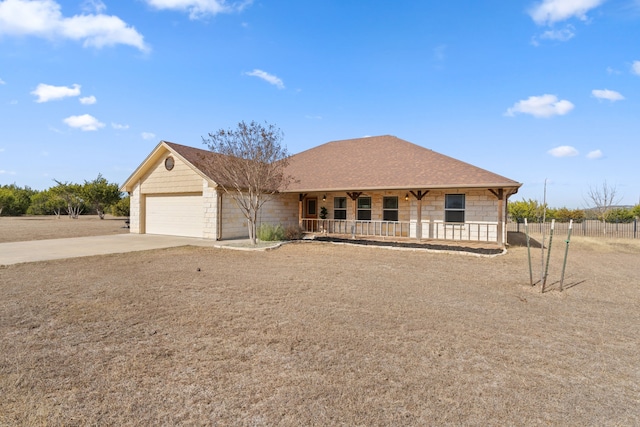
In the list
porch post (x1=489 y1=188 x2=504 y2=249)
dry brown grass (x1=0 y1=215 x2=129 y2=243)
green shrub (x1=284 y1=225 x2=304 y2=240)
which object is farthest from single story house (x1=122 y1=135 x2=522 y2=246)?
dry brown grass (x1=0 y1=215 x2=129 y2=243)

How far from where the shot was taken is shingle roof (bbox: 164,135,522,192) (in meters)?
14.8

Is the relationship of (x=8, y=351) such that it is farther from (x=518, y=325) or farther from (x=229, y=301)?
(x=518, y=325)

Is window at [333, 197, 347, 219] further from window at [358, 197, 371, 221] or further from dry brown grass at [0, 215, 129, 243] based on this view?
dry brown grass at [0, 215, 129, 243]

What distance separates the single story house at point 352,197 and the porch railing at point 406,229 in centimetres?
5

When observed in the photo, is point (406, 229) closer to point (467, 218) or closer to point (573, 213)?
point (467, 218)

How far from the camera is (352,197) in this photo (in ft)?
55.9

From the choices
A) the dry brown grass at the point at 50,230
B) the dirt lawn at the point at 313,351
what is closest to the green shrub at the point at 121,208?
the dry brown grass at the point at 50,230

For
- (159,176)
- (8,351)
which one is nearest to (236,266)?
(8,351)

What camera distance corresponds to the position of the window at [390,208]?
17500 mm

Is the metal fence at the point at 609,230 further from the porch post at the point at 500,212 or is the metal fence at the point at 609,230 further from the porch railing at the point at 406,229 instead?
the porch post at the point at 500,212

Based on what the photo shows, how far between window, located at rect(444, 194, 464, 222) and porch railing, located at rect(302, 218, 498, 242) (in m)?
0.34

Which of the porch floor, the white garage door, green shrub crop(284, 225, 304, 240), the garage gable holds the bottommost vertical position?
the porch floor

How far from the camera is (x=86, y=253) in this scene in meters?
11.9

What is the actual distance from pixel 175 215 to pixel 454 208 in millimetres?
15126
